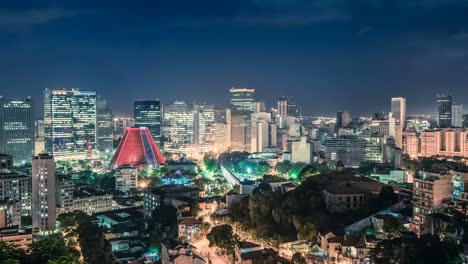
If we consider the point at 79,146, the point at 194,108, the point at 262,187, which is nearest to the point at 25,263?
the point at 262,187

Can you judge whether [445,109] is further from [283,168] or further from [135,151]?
[135,151]

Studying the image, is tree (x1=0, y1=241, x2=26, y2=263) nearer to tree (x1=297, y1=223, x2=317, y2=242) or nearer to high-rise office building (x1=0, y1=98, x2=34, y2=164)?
tree (x1=297, y1=223, x2=317, y2=242)

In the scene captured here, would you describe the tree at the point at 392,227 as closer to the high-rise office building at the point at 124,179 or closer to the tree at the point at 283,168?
the high-rise office building at the point at 124,179

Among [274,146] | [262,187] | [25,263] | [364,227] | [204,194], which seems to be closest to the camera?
[25,263]

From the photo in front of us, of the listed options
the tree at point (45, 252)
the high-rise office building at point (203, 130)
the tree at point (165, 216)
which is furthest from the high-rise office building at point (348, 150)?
the tree at point (45, 252)

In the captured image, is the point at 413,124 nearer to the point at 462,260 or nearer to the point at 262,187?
the point at 262,187
